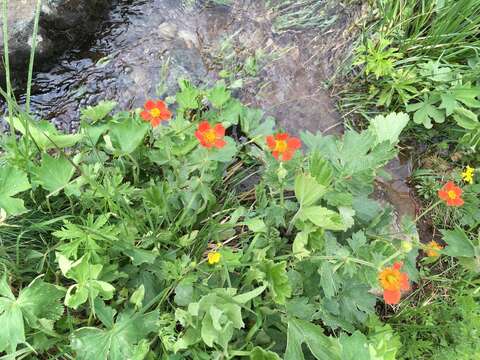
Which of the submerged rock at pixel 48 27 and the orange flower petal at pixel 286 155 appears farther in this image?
the submerged rock at pixel 48 27

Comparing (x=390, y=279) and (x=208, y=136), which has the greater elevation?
(x=208, y=136)

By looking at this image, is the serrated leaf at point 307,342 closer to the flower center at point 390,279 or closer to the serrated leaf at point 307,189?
the flower center at point 390,279

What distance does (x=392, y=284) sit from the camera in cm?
124

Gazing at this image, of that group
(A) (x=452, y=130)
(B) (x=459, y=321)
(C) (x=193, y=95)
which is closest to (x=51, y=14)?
(C) (x=193, y=95)

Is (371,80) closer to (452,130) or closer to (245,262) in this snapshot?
(452,130)

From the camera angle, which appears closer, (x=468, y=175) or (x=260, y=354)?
(x=260, y=354)

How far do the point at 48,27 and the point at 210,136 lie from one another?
1.21m

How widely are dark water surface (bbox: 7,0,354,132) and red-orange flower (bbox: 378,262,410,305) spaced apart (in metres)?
1.01

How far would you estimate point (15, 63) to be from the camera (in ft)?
6.73

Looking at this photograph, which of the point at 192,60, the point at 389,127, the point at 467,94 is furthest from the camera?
the point at 192,60

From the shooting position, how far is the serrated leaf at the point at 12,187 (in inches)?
52.4

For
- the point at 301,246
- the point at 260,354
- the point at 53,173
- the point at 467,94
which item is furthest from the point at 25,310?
the point at 467,94

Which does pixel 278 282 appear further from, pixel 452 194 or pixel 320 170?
pixel 452 194

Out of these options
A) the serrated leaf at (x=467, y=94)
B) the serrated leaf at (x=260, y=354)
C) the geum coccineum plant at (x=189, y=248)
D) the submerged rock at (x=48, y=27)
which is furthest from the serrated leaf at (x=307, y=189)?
the submerged rock at (x=48, y=27)
